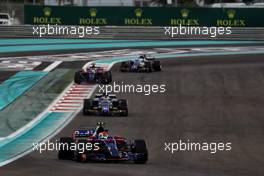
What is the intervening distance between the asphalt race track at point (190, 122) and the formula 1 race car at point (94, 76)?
1.37 metres

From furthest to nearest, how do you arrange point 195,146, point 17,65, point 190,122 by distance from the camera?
point 17,65, point 190,122, point 195,146

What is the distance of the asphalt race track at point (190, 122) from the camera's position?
15.9 meters

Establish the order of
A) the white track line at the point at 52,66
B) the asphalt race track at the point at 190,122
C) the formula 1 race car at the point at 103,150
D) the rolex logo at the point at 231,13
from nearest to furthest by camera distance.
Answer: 1. the asphalt race track at the point at 190,122
2. the formula 1 race car at the point at 103,150
3. the white track line at the point at 52,66
4. the rolex logo at the point at 231,13

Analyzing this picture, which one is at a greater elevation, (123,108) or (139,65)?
(123,108)

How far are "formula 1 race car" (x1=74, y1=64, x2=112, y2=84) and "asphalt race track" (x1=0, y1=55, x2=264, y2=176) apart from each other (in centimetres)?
137

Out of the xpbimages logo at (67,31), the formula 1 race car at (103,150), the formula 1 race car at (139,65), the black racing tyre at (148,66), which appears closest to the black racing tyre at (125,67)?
the formula 1 race car at (139,65)

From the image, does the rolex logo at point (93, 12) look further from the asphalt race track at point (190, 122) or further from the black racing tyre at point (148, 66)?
the black racing tyre at point (148, 66)

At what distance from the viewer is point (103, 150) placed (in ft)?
56.1

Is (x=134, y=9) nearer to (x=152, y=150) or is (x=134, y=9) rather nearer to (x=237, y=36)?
(x=237, y=36)

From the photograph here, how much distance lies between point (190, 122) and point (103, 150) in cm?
701

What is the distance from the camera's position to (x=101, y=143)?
1727 cm

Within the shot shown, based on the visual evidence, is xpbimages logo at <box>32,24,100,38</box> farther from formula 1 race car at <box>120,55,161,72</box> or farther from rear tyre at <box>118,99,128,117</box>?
rear tyre at <box>118,99,128,117</box>

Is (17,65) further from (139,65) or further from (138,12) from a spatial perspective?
(138,12)

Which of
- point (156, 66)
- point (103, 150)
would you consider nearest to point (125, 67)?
point (156, 66)
